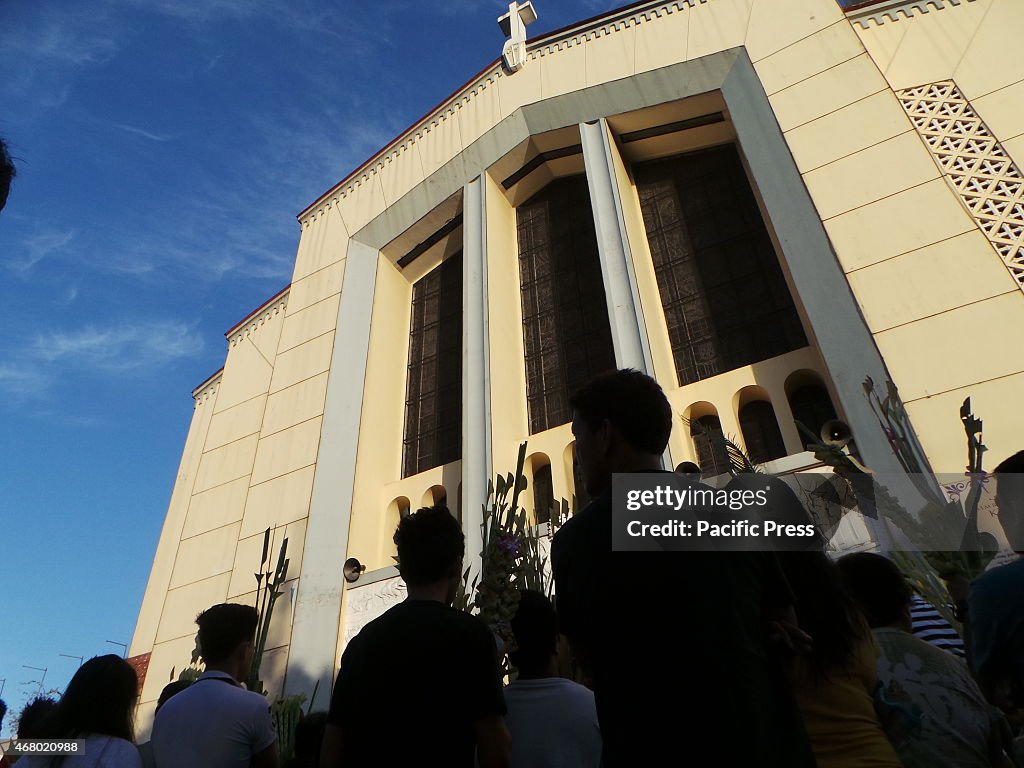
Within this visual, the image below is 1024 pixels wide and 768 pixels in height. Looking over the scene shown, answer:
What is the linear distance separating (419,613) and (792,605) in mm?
1047

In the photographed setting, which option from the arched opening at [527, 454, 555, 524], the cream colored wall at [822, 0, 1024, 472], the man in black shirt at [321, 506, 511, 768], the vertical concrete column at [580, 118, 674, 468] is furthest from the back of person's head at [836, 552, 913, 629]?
the arched opening at [527, 454, 555, 524]

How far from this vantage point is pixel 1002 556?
4.34 m

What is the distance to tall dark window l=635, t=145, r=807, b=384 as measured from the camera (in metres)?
7.78

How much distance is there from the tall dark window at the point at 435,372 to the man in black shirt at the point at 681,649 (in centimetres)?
828

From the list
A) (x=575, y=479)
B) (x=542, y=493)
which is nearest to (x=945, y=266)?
(x=575, y=479)

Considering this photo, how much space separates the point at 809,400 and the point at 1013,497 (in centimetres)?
551

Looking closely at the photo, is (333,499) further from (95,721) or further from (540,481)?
(95,721)

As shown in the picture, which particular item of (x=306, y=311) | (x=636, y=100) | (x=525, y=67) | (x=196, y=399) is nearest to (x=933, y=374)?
(x=636, y=100)

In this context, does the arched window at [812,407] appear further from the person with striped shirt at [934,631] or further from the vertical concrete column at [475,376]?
the person with striped shirt at [934,631]

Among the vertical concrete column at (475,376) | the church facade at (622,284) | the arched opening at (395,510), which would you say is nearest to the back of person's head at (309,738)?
the vertical concrete column at (475,376)

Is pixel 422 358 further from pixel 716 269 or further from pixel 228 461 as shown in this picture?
pixel 716 269

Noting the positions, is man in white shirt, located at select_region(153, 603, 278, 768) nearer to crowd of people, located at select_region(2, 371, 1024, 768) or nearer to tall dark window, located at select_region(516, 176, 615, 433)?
crowd of people, located at select_region(2, 371, 1024, 768)

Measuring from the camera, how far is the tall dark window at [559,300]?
8.96 metres

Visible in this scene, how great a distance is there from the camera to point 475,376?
8.88m
